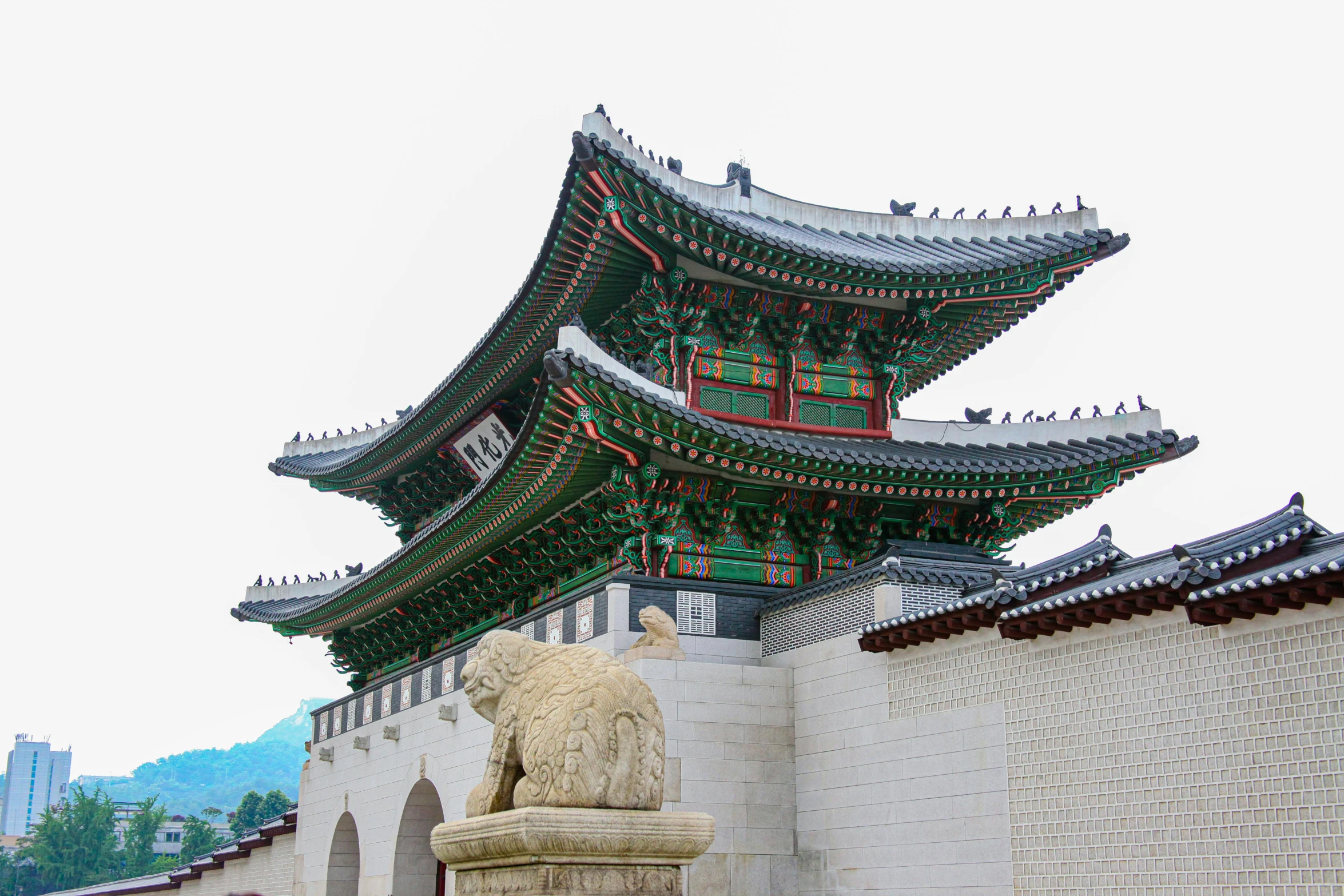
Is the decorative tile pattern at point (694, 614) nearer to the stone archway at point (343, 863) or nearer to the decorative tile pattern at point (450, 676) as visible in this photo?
the decorative tile pattern at point (450, 676)

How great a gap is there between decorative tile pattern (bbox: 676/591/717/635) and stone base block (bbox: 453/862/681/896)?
29.3 ft

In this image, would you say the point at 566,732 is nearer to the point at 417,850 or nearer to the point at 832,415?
the point at 832,415

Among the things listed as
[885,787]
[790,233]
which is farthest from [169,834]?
[885,787]

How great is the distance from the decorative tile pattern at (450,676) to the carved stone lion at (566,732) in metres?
12.9

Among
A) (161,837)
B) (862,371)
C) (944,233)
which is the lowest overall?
(161,837)

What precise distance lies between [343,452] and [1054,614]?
22067mm

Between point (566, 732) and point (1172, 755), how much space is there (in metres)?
6.29

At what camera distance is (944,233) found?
22.0 metres

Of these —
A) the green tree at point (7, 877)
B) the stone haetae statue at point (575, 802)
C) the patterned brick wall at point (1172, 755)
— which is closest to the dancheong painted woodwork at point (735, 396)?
the patterned brick wall at point (1172, 755)

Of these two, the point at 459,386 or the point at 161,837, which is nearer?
the point at 459,386

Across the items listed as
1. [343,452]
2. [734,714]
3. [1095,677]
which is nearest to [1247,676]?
[1095,677]

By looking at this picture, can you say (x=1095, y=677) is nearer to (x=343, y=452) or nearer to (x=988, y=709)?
(x=988, y=709)

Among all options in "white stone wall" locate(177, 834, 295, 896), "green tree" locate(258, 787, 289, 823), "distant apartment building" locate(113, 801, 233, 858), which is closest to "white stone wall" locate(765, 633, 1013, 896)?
"white stone wall" locate(177, 834, 295, 896)

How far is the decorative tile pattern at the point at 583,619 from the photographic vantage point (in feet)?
56.4
